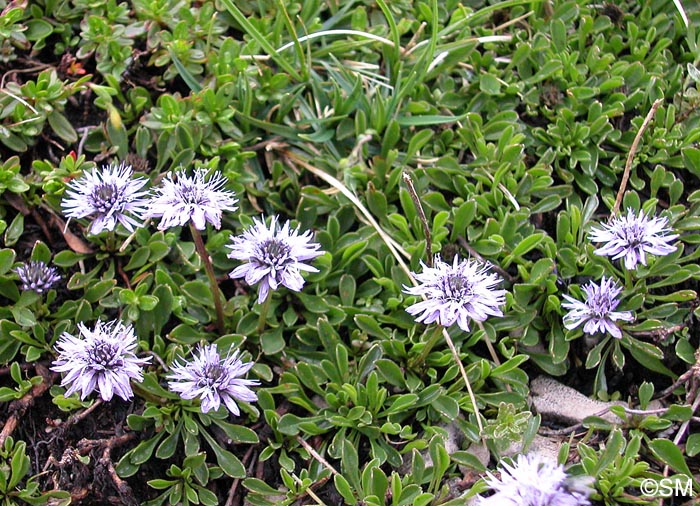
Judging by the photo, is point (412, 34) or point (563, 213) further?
point (412, 34)

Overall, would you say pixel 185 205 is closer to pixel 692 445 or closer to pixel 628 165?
pixel 628 165

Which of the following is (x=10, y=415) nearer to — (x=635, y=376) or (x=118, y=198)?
(x=118, y=198)

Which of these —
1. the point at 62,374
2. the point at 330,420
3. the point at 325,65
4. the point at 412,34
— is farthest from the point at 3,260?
the point at 412,34

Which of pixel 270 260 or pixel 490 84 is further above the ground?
pixel 490 84

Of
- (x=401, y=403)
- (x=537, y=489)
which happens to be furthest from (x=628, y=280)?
(x=537, y=489)

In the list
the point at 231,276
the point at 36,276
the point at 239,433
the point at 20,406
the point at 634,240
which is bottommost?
the point at 20,406

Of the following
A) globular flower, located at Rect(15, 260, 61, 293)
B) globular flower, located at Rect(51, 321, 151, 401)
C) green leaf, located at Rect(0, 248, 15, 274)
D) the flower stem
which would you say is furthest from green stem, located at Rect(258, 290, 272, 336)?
green leaf, located at Rect(0, 248, 15, 274)
